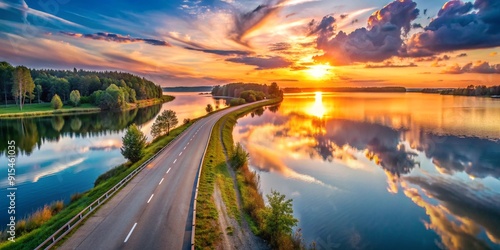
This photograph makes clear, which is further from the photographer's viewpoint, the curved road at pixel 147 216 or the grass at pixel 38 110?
the grass at pixel 38 110

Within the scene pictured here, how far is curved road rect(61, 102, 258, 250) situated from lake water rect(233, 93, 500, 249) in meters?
9.53

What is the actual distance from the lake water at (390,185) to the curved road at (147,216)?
9.53 meters

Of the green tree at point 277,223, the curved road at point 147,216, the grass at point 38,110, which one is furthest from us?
the grass at point 38,110

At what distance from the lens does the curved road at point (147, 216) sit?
17.3 meters

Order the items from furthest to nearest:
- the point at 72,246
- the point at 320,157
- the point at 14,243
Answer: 1. the point at 320,157
2. the point at 14,243
3. the point at 72,246

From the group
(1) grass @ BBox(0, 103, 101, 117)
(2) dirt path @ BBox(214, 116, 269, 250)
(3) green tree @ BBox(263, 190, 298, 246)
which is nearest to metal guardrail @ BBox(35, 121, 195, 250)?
(2) dirt path @ BBox(214, 116, 269, 250)

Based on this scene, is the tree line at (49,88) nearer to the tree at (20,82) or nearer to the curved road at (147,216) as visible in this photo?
the tree at (20,82)

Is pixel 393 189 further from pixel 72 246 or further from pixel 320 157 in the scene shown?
pixel 72 246

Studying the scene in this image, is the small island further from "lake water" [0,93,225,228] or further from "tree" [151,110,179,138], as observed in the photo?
"tree" [151,110,179,138]

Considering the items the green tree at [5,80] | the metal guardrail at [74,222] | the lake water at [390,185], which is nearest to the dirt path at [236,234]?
the lake water at [390,185]

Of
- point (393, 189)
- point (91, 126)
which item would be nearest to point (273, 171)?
point (393, 189)

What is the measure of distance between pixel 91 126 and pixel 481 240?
3541 inches

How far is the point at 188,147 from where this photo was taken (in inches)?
1825

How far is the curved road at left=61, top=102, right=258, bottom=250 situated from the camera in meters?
17.3
